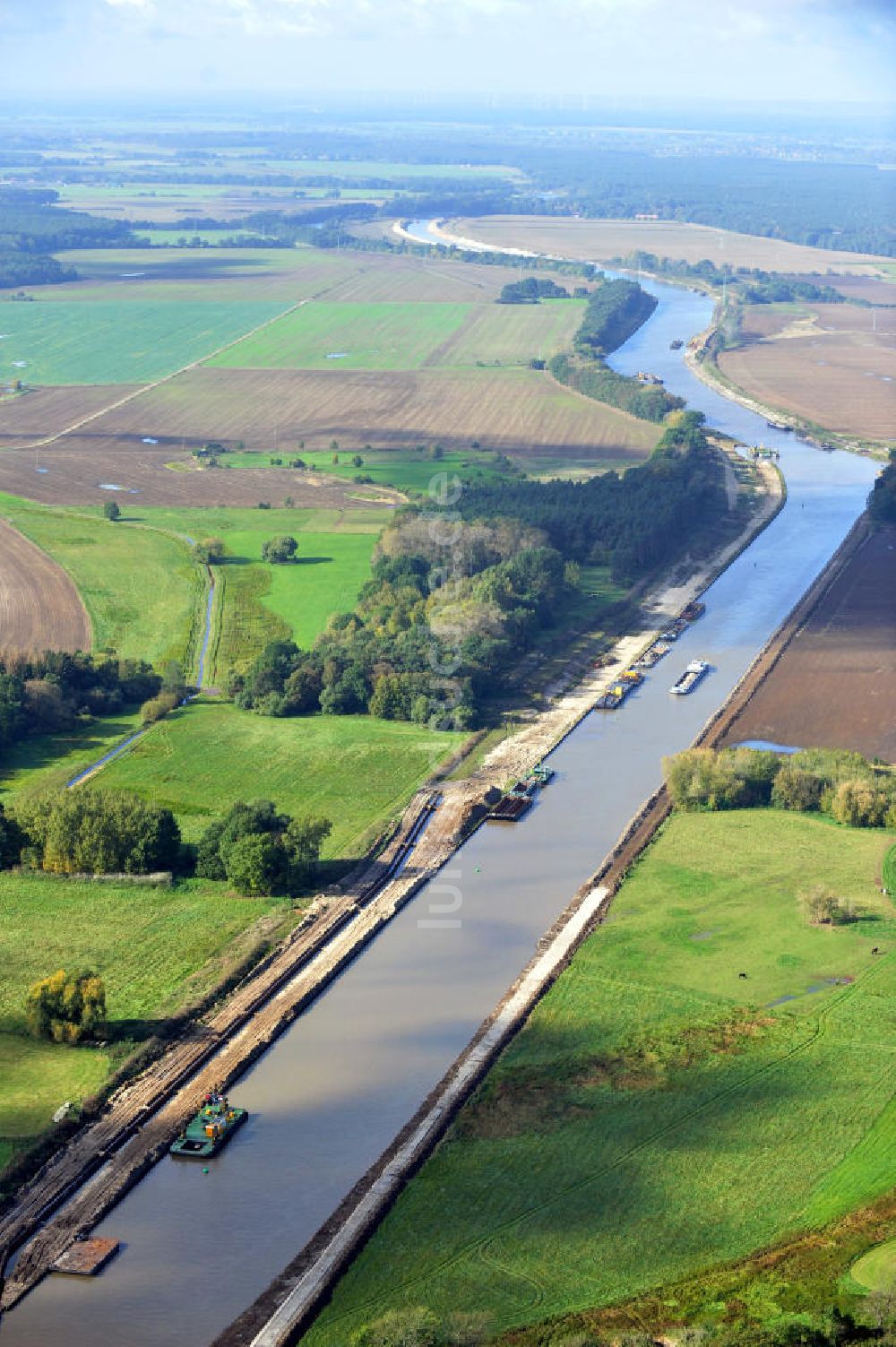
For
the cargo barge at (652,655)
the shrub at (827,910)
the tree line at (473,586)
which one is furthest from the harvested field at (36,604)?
the shrub at (827,910)

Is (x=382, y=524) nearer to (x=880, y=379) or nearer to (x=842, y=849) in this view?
(x=842, y=849)

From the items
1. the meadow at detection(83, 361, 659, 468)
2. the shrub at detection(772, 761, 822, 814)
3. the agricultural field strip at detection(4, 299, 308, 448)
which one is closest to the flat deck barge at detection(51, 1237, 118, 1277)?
the shrub at detection(772, 761, 822, 814)

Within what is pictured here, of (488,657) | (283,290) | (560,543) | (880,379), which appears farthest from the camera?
(283,290)

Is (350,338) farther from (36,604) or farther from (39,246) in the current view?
(36,604)

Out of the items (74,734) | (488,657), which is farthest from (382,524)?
(74,734)

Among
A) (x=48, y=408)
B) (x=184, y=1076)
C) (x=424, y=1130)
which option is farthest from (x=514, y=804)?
(x=48, y=408)

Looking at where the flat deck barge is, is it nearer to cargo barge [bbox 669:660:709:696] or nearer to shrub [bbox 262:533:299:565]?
cargo barge [bbox 669:660:709:696]

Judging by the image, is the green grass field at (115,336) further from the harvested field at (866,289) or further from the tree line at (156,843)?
the tree line at (156,843)
